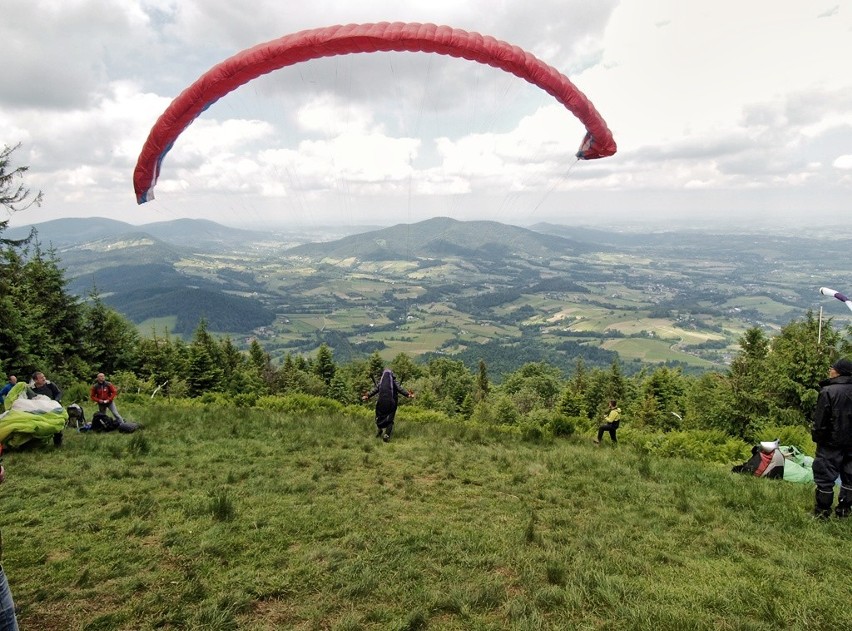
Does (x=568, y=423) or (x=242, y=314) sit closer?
(x=568, y=423)

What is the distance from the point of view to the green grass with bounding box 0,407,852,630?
4609mm

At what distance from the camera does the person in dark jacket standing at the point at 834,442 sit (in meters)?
6.48

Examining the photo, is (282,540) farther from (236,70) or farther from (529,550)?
(236,70)

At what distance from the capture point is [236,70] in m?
10.1

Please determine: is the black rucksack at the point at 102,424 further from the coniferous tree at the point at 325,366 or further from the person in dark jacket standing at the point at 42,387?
the coniferous tree at the point at 325,366

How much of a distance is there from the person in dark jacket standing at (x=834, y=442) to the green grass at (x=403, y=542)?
16.5 inches

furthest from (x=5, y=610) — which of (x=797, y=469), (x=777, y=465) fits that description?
(x=797, y=469)

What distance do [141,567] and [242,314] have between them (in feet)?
629

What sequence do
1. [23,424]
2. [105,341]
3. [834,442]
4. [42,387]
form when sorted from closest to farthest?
1. [834,442]
2. [23,424]
3. [42,387]
4. [105,341]

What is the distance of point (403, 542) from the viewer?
616 centimetres

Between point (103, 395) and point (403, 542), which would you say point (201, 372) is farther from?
point (403, 542)

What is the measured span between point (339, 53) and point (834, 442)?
39.1 ft

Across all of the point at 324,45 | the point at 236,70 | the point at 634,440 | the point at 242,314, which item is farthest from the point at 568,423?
the point at 242,314

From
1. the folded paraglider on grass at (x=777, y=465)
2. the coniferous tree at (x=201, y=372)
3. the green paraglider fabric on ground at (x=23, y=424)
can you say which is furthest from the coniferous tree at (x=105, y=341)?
the folded paraglider on grass at (x=777, y=465)
